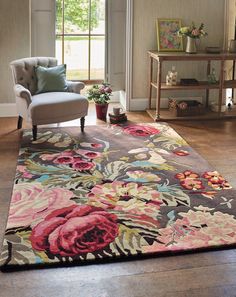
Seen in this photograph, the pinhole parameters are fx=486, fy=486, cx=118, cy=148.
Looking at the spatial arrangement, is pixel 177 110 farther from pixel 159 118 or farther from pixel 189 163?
pixel 189 163

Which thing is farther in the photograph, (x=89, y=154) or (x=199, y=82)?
(x=199, y=82)

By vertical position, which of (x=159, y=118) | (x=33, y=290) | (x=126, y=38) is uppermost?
(x=126, y=38)

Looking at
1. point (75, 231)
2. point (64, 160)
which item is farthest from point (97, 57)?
point (75, 231)

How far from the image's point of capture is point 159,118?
227 inches

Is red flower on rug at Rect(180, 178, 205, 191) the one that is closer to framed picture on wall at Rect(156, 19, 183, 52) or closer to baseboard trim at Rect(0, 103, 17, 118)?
framed picture on wall at Rect(156, 19, 183, 52)

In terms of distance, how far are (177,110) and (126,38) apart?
1.11m

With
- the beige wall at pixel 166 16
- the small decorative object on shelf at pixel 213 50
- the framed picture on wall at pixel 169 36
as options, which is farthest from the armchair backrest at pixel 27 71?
the small decorative object on shelf at pixel 213 50

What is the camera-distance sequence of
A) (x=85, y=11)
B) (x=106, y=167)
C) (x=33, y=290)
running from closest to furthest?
1. (x=33, y=290)
2. (x=106, y=167)
3. (x=85, y=11)

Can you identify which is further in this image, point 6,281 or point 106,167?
point 106,167

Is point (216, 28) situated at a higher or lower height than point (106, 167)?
higher

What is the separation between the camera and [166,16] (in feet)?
19.7

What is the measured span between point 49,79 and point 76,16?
1.87m

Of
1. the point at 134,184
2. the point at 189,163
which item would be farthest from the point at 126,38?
the point at 134,184

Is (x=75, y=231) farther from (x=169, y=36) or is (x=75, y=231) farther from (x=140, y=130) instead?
(x=169, y=36)
